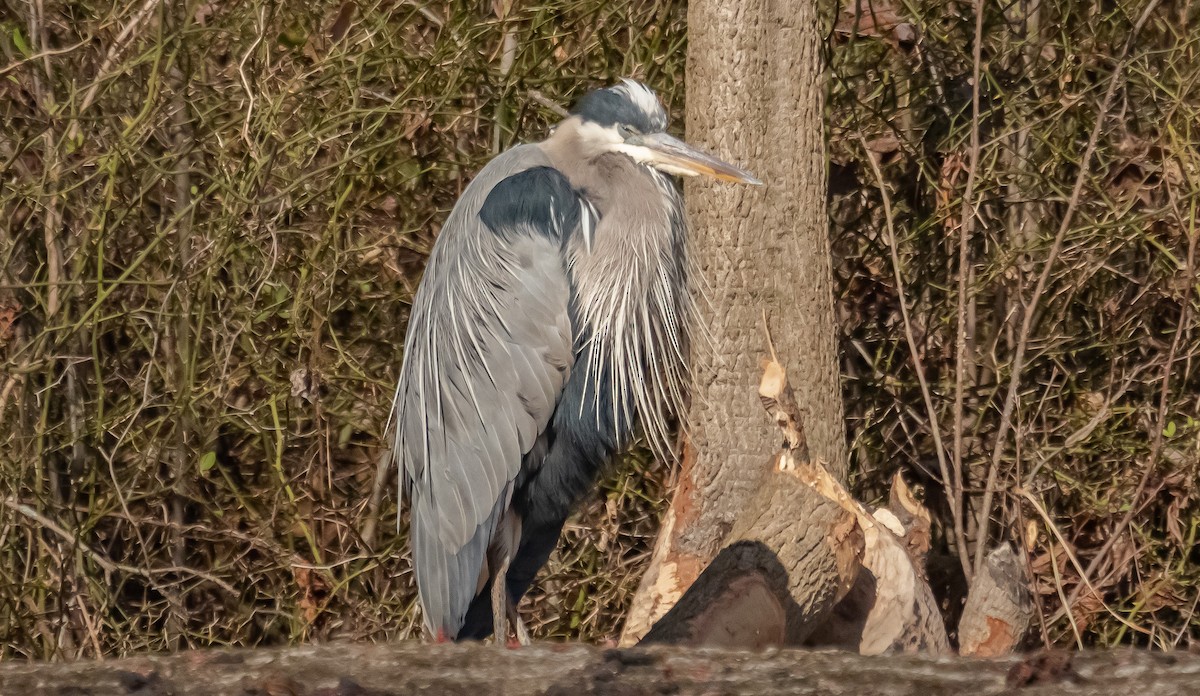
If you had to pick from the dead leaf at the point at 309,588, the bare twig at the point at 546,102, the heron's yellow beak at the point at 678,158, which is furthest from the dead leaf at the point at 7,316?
the heron's yellow beak at the point at 678,158

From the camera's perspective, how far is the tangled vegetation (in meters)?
3.43

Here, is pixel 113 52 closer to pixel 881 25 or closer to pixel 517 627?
pixel 517 627

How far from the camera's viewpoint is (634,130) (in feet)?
9.22

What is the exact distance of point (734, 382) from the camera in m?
3.21

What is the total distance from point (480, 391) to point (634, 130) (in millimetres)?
684

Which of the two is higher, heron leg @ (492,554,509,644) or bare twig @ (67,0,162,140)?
bare twig @ (67,0,162,140)

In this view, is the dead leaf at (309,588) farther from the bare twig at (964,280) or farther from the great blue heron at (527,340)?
the bare twig at (964,280)

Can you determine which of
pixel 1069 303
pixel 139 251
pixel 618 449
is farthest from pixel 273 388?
pixel 1069 303

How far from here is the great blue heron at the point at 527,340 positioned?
281cm

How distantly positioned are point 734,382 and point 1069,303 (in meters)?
1.22

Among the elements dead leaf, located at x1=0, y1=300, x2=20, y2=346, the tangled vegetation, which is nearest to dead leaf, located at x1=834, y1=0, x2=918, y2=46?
the tangled vegetation

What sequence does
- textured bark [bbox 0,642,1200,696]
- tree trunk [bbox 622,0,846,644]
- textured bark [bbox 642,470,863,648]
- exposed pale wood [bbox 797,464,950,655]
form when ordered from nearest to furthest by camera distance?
textured bark [bbox 0,642,1200,696] < textured bark [bbox 642,470,863,648] < exposed pale wood [bbox 797,464,950,655] < tree trunk [bbox 622,0,846,644]

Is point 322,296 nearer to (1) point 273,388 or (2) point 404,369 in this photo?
(1) point 273,388

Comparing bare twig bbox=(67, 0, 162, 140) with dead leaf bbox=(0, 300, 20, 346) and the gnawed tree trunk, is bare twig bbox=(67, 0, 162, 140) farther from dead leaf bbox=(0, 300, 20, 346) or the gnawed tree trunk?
the gnawed tree trunk
